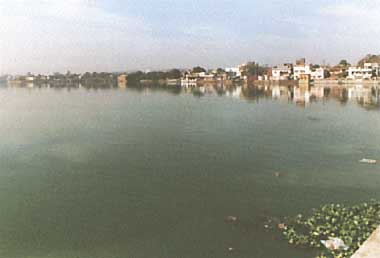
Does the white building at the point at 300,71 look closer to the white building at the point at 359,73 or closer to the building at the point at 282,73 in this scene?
the building at the point at 282,73

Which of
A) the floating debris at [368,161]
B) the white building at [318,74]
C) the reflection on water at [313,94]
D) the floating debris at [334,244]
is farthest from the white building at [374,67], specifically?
the floating debris at [334,244]

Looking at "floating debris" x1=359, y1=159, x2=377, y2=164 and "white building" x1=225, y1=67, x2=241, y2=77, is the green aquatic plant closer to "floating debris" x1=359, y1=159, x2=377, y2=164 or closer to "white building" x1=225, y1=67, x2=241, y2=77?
"floating debris" x1=359, y1=159, x2=377, y2=164

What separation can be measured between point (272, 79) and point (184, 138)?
266 ft

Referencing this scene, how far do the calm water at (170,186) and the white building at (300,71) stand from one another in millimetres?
69909

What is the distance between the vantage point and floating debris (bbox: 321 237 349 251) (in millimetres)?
6887

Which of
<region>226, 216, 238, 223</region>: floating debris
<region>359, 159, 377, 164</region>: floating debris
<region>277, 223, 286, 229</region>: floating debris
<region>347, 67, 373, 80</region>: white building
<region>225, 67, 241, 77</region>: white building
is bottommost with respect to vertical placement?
<region>226, 216, 238, 223</region>: floating debris

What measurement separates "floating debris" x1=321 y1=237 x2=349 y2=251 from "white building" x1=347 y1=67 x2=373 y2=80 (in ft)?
249

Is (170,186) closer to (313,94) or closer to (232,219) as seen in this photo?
(232,219)

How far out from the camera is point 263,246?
7.16 m

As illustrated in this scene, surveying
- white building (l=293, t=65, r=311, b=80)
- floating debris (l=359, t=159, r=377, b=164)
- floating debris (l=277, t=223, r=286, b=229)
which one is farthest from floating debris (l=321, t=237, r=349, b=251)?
white building (l=293, t=65, r=311, b=80)

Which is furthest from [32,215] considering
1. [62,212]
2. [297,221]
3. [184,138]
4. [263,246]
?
[184,138]

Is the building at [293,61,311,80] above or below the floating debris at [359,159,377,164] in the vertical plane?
above

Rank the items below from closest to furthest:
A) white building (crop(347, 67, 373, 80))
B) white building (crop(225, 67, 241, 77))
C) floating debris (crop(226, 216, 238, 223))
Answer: floating debris (crop(226, 216, 238, 223))
white building (crop(347, 67, 373, 80))
white building (crop(225, 67, 241, 77))

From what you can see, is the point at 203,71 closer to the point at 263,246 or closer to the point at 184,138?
the point at 184,138
